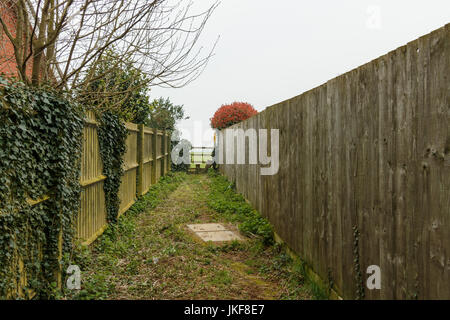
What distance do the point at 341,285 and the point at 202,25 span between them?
3250 millimetres

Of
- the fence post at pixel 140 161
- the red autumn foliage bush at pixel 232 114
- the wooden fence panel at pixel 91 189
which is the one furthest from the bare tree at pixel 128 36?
the red autumn foliage bush at pixel 232 114

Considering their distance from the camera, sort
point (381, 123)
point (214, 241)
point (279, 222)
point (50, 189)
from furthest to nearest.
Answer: point (214, 241) < point (279, 222) < point (50, 189) < point (381, 123)

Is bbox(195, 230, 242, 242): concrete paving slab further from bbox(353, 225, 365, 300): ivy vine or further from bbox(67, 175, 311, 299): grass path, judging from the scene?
bbox(353, 225, 365, 300): ivy vine

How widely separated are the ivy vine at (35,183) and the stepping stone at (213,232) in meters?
2.50

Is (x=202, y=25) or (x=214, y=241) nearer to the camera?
(x=202, y=25)

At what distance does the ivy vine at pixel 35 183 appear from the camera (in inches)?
108

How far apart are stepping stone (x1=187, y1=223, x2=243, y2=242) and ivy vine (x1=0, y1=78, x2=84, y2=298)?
8.19ft

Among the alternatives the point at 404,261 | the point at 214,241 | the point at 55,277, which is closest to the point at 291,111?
the point at 214,241

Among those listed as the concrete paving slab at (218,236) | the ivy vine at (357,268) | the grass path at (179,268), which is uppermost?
the ivy vine at (357,268)

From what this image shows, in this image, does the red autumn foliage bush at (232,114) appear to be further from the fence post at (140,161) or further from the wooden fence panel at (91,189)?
the wooden fence panel at (91,189)

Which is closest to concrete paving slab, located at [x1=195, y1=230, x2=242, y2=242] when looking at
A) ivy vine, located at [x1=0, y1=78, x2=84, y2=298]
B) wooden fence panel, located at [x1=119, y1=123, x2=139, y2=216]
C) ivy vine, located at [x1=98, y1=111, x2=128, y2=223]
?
ivy vine, located at [x1=98, y1=111, x2=128, y2=223]

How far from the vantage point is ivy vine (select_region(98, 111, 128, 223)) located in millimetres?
5965
